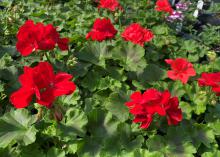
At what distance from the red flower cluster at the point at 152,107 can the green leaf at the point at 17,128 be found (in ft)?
1.45

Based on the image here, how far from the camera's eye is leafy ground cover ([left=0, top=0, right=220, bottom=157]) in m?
1.59

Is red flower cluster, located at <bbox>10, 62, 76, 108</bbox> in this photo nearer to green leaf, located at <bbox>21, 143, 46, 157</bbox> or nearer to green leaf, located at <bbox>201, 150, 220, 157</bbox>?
green leaf, located at <bbox>21, 143, 46, 157</bbox>

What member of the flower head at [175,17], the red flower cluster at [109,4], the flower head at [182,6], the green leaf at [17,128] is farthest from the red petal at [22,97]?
the flower head at [182,6]

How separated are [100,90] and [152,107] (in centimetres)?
53

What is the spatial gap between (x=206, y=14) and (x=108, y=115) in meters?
3.12

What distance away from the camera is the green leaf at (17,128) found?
153cm

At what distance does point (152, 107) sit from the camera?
63.2 inches

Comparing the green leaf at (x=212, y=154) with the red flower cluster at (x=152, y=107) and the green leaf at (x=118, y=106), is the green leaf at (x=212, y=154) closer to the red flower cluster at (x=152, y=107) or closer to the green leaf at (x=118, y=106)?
the red flower cluster at (x=152, y=107)

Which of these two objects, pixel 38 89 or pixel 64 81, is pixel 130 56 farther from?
pixel 38 89

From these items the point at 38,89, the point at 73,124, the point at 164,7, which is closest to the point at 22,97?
the point at 38,89

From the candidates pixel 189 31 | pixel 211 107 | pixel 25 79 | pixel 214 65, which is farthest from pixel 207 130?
pixel 189 31

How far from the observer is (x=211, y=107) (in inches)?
84.5

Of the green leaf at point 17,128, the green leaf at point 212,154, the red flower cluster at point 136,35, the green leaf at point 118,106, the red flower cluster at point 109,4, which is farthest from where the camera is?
the red flower cluster at point 109,4

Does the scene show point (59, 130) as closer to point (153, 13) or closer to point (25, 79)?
point (25, 79)
